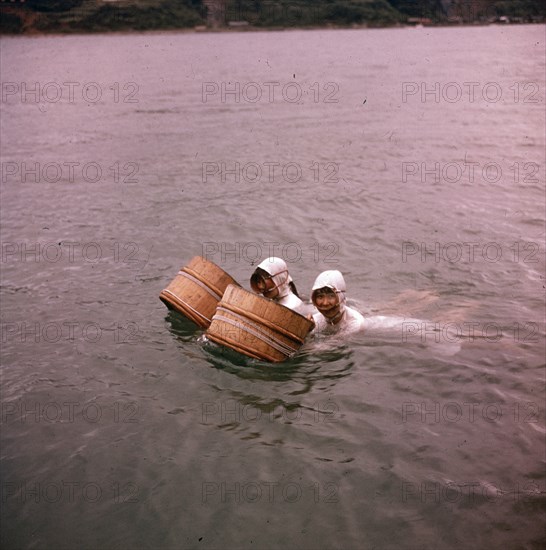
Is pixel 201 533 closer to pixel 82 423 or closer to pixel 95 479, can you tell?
pixel 95 479

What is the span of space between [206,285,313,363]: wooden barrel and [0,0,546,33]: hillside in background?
387 ft

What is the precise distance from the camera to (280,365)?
8.59 m

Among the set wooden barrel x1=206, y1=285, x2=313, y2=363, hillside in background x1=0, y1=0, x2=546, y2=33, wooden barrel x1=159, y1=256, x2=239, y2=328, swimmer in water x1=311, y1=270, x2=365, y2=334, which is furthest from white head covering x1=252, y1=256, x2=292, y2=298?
hillside in background x1=0, y1=0, x2=546, y2=33

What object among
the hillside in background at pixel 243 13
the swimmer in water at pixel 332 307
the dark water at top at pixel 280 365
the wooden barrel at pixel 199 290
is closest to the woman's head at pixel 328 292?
the swimmer in water at pixel 332 307

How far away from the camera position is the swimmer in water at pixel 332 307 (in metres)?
8.52

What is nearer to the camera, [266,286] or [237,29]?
[266,286]

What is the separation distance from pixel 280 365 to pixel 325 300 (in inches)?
40.0

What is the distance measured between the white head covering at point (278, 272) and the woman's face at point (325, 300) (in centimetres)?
51

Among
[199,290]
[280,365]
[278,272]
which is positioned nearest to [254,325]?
[280,365]

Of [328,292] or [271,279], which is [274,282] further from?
[328,292]

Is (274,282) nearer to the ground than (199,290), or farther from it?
farther from it

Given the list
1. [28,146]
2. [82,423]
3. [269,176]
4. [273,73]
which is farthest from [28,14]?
[82,423]

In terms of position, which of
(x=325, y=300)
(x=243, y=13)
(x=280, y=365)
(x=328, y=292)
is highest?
(x=243, y=13)

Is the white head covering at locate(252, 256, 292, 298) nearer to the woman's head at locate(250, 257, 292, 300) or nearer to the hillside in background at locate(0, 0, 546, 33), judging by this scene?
the woman's head at locate(250, 257, 292, 300)
